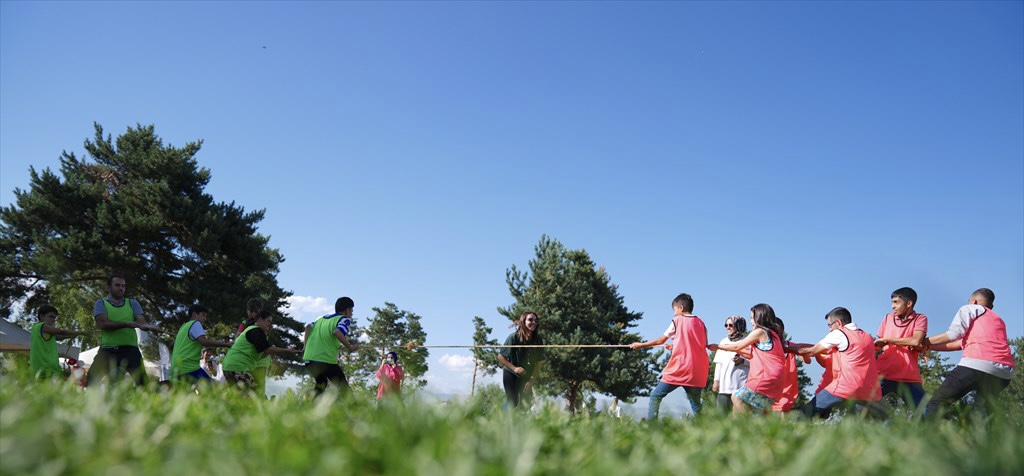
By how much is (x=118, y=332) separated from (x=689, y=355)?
7430 mm

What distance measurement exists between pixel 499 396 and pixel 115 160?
113 ft

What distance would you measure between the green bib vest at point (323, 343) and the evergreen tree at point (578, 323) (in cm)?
2978

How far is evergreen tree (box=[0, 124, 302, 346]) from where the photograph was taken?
94.3ft

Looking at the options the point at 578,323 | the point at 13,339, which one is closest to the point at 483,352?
the point at 578,323

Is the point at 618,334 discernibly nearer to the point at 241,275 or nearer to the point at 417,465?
the point at 241,275

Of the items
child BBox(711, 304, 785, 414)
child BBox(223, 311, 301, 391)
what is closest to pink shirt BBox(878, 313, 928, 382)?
child BBox(711, 304, 785, 414)

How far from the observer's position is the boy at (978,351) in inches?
297

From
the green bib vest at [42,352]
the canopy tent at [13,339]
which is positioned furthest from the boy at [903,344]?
the canopy tent at [13,339]

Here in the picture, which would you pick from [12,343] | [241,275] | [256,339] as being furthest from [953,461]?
[241,275]

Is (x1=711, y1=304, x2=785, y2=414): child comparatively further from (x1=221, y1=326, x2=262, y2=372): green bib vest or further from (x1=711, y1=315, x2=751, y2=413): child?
(x1=221, y1=326, x2=262, y2=372): green bib vest

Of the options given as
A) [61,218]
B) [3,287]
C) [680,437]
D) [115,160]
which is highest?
[115,160]

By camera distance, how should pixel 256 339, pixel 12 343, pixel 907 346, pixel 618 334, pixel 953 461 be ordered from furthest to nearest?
1. pixel 618 334
2. pixel 12 343
3. pixel 256 339
4. pixel 907 346
5. pixel 953 461

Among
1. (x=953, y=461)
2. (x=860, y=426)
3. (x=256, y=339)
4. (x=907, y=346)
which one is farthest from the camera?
(x=256, y=339)

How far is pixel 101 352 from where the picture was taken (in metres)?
8.96
